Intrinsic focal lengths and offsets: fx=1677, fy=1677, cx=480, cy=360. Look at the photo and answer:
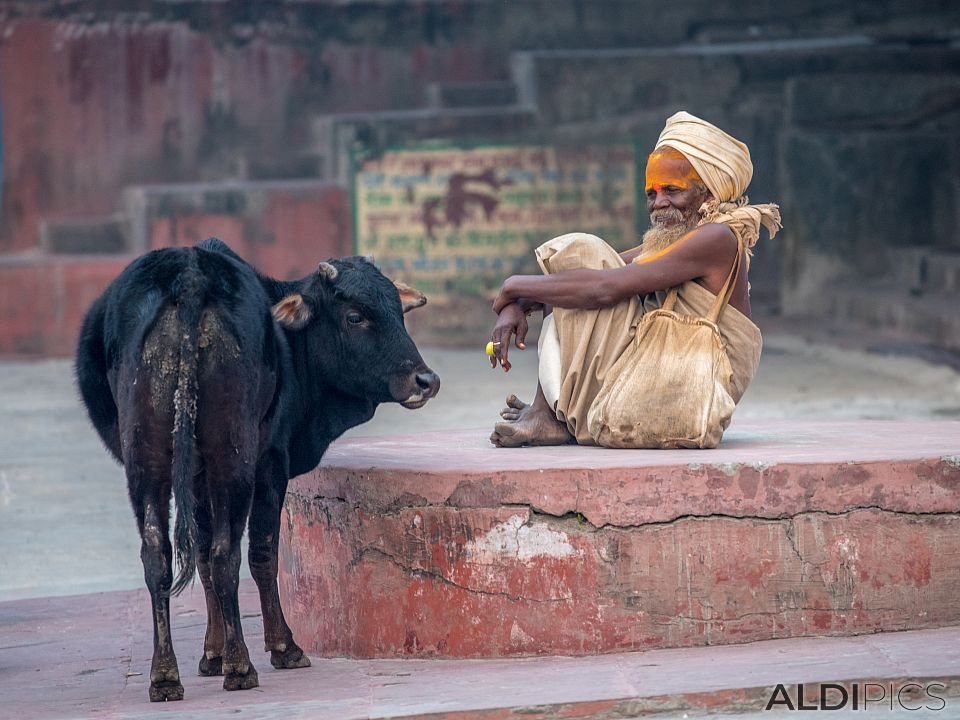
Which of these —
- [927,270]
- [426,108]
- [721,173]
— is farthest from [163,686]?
[426,108]

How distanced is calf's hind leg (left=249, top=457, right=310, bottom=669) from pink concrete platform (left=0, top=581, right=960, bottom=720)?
7cm

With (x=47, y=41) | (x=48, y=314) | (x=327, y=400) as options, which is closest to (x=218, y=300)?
(x=327, y=400)

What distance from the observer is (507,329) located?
5.16 meters

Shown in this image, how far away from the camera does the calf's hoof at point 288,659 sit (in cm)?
478

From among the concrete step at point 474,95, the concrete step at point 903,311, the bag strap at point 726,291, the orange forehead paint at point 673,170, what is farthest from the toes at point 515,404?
the concrete step at point 474,95

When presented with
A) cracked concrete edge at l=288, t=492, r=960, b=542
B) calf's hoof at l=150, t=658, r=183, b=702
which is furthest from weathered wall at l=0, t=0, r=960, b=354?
calf's hoof at l=150, t=658, r=183, b=702

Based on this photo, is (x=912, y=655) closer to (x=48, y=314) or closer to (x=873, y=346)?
(x=873, y=346)

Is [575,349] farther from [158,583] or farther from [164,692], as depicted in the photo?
[164,692]

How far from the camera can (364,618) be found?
190 inches

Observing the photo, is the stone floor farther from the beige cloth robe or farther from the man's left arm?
the man's left arm

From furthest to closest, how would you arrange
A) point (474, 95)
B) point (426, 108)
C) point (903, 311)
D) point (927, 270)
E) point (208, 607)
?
point (426, 108)
point (474, 95)
point (927, 270)
point (903, 311)
point (208, 607)

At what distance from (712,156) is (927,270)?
30.4ft

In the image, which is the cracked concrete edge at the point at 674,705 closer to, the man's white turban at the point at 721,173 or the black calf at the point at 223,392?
the black calf at the point at 223,392

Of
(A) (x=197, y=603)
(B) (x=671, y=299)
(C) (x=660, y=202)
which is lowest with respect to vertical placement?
(A) (x=197, y=603)
